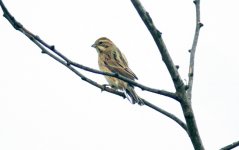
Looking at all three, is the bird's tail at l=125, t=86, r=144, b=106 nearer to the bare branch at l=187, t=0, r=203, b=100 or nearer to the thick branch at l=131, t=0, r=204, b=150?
the bare branch at l=187, t=0, r=203, b=100

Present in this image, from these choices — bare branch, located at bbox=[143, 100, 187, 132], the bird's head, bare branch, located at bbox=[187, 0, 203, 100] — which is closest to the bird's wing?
the bird's head

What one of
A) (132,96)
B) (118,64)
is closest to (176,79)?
(132,96)

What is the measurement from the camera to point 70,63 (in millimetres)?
3885

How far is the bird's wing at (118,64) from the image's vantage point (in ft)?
28.7

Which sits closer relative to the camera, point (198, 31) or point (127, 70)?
point (198, 31)

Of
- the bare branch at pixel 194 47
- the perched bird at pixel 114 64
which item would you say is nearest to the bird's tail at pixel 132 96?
the perched bird at pixel 114 64

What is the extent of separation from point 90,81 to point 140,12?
1219mm

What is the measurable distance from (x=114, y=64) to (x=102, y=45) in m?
1.14

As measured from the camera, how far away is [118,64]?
9359 mm

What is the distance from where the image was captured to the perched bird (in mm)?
7999

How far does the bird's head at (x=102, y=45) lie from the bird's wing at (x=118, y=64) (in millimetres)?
261

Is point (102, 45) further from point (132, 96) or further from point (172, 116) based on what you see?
point (172, 116)

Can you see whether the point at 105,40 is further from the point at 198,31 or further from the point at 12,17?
the point at 12,17

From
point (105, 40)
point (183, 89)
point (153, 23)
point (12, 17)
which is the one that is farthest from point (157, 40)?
point (105, 40)
